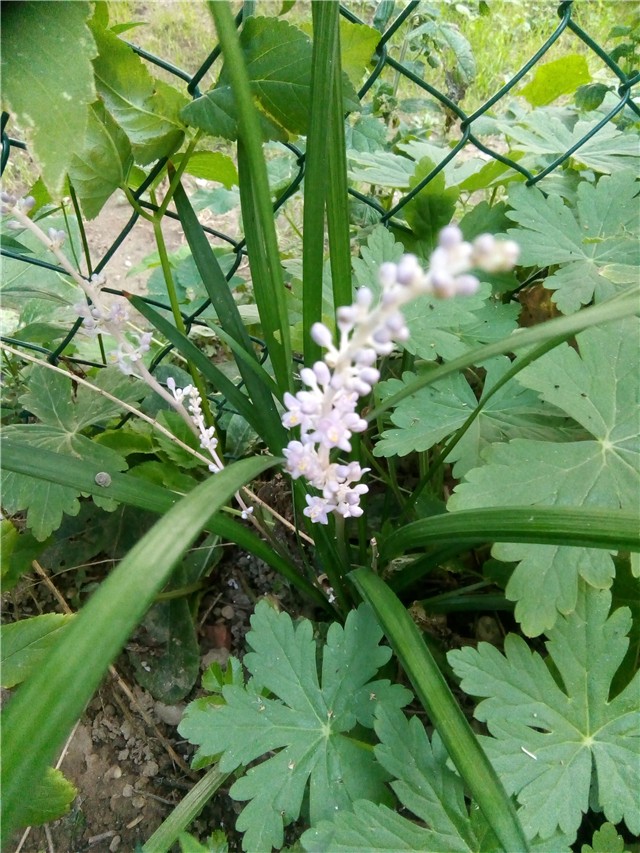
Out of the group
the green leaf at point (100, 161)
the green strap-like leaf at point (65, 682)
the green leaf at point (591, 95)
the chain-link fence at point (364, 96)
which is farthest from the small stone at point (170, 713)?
the green leaf at point (591, 95)

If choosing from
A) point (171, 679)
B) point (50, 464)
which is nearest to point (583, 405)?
point (50, 464)

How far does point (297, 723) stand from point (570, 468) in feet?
1.76

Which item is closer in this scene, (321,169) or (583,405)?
(321,169)

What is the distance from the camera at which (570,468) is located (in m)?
0.87

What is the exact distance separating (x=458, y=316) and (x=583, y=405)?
0.24 meters

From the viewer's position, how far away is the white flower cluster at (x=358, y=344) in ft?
1.04

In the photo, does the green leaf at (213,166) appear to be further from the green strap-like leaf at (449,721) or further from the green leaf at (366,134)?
the green strap-like leaf at (449,721)

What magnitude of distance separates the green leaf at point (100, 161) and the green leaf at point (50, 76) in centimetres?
15

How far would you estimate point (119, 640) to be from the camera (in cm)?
41

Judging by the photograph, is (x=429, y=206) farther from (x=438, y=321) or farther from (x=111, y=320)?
(x=111, y=320)

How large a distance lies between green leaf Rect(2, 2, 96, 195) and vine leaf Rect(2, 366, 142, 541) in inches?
21.2

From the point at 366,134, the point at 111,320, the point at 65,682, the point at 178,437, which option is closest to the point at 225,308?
the point at 111,320

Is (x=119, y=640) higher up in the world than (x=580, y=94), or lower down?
lower down

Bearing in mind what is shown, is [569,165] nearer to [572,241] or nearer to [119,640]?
[572,241]
